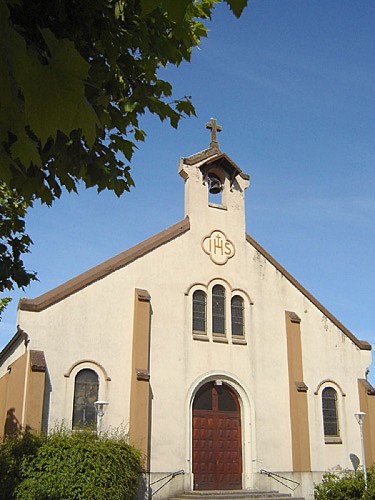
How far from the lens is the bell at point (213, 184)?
22.4 m

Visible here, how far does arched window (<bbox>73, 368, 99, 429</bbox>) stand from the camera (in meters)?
17.2

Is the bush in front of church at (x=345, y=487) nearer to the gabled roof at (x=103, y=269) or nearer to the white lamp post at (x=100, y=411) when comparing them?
the white lamp post at (x=100, y=411)

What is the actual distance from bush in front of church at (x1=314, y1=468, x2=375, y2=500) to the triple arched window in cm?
573

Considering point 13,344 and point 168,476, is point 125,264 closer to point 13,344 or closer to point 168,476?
point 13,344

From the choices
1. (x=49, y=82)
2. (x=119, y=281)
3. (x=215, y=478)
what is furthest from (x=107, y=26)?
(x=215, y=478)

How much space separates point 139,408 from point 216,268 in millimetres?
6091

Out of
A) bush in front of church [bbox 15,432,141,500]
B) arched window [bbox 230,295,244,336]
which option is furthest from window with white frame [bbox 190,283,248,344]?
bush in front of church [bbox 15,432,141,500]

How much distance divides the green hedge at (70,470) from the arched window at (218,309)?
6.26m

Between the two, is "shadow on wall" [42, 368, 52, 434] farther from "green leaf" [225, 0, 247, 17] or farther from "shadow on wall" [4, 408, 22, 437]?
"green leaf" [225, 0, 247, 17]

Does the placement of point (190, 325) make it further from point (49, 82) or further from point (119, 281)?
point (49, 82)

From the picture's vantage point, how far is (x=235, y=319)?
830 inches

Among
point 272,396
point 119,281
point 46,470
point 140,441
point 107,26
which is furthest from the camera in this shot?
point 272,396

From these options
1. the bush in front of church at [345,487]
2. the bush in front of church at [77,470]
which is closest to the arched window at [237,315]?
the bush in front of church at [345,487]

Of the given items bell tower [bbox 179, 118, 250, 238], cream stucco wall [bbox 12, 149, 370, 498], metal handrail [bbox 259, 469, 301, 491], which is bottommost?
metal handrail [bbox 259, 469, 301, 491]
